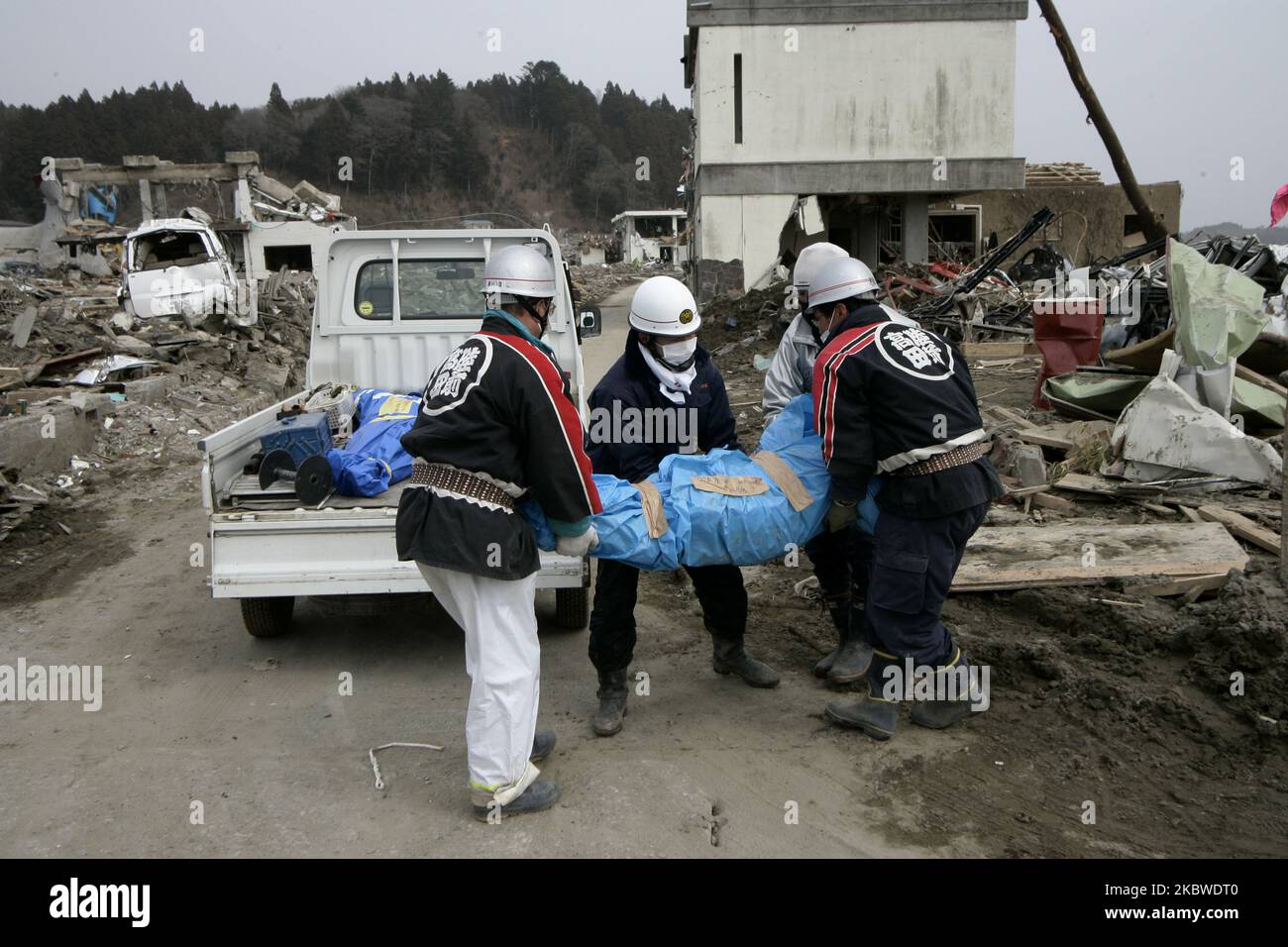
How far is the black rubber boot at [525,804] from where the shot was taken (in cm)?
360

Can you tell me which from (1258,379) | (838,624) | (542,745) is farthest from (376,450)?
(1258,379)

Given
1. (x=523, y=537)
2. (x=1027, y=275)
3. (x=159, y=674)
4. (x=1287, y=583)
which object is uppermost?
(x=1027, y=275)

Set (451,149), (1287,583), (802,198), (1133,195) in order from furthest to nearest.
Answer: (451,149), (802,198), (1133,195), (1287,583)

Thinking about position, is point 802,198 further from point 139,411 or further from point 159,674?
point 159,674

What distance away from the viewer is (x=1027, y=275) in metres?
22.3

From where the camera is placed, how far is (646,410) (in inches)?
177

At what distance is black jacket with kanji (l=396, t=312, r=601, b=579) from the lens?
11.1 feet

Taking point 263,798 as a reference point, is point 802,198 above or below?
above

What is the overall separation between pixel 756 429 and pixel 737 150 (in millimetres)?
14386

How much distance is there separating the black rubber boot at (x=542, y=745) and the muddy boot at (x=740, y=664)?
1114 mm

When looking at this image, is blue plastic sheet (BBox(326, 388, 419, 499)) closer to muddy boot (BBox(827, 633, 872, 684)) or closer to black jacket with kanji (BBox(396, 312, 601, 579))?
black jacket with kanji (BBox(396, 312, 601, 579))

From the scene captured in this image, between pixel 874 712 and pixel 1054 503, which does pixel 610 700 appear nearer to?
pixel 874 712

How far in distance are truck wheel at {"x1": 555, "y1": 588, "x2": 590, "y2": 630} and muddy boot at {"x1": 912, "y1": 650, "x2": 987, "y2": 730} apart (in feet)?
6.52
